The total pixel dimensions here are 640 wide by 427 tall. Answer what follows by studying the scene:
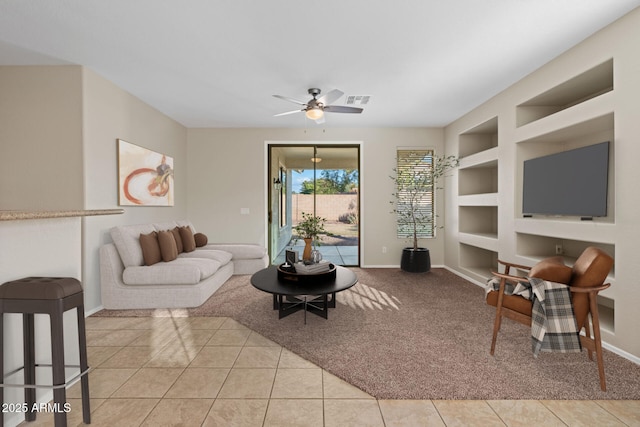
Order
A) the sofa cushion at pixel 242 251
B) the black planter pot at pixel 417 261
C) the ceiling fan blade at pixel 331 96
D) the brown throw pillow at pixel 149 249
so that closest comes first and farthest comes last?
the ceiling fan blade at pixel 331 96 → the brown throw pillow at pixel 149 249 → the sofa cushion at pixel 242 251 → the black planter pot at pixel 417 261

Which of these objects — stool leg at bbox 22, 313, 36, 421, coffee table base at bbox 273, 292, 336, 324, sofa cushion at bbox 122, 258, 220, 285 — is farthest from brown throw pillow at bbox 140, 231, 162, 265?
stool leg at bbox 22, 313, 36, 421

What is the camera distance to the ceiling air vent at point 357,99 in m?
4.09

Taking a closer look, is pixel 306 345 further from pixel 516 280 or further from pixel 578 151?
pixel 578 151

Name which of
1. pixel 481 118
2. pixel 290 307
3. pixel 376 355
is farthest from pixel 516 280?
pixel 481 118

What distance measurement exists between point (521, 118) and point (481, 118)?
2.72 feet

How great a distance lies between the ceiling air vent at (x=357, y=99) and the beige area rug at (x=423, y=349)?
277 centimetres

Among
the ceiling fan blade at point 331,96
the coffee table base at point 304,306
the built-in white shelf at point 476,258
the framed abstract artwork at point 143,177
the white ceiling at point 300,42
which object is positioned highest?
the white ceiling at point 300,42

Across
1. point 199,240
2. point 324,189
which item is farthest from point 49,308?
point 324,189

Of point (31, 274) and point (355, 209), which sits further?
point (355, 209)

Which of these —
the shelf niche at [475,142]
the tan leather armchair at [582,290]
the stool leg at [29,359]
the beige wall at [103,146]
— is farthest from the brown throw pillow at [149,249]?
the shelf niche at [475,142]

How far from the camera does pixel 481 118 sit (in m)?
4.41

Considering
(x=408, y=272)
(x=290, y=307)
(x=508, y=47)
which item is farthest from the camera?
(x=408, y=272)

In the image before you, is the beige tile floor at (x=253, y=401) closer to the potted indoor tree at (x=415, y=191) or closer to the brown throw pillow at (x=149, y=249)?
the brown throw pillow at (x=149, y=249)

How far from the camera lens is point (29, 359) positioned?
1592 millimetres
